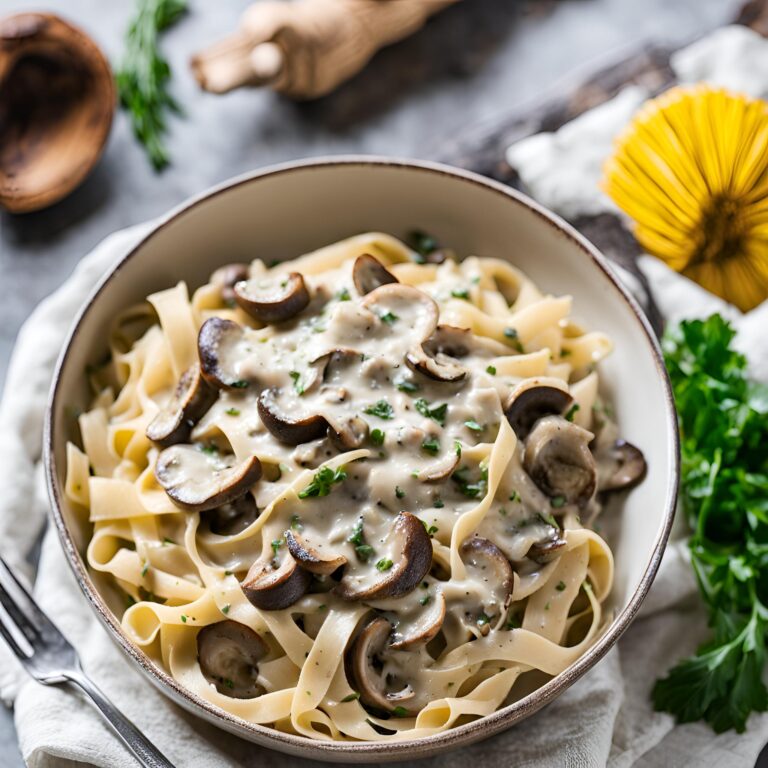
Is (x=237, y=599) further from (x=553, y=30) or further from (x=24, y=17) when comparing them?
(x=553, y=30)

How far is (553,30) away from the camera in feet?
21.6

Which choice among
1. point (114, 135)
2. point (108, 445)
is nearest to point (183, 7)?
point (114, 135)

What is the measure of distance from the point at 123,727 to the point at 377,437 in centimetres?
143

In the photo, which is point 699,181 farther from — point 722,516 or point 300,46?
point 300,46

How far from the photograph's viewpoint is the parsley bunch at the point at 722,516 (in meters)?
4.30

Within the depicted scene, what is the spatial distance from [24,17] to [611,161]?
318 centimetres

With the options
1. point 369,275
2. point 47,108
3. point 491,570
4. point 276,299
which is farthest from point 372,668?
point 47,108

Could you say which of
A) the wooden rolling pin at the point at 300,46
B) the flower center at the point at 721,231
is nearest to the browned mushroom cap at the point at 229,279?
the wooden rolling pin at the point at 300,46

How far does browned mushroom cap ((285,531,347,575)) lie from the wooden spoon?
2.97 m

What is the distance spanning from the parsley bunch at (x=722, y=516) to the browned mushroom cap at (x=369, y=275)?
4.68 feet

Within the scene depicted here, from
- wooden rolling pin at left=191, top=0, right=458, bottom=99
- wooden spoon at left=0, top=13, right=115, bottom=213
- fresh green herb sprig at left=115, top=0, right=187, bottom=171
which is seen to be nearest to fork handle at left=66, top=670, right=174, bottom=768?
wooden spoon at left=0, top=13, right=115, bottom=213

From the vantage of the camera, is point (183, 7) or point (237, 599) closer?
point (237, 599)

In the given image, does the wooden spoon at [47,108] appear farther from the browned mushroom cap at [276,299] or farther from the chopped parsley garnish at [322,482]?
the chopped parsley garnish at [322,482]

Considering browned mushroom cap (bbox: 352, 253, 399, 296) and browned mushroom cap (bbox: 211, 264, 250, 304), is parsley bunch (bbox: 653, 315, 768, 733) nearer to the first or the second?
browned mushroom cap (bbox: 352, 253, 399, 296)
